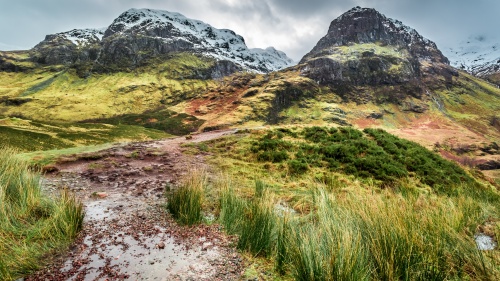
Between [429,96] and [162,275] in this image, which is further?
[429,96]

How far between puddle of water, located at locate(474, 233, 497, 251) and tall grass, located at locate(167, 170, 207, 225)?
6.34 m

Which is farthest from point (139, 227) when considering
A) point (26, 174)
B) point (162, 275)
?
point (26, 174)

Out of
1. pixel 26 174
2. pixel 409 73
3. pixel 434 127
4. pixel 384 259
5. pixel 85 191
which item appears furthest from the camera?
pixel 409 73

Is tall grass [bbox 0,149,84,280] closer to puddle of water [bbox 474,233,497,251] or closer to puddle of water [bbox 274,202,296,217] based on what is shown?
puddle of water [bbox 274,202,296,217]

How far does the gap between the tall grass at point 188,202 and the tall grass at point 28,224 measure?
2.39m

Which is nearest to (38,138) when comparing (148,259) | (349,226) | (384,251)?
(148,259)

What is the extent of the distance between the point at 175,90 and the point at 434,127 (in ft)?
412

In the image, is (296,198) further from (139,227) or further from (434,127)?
(434,127)

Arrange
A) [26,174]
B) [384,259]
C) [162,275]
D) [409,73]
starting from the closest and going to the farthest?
[384,259] < [162,275] < [26,174] < [409,73]

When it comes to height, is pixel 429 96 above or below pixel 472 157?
above

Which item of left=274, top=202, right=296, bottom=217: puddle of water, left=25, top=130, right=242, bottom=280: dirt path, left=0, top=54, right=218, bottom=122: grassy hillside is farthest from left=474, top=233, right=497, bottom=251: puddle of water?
left=0, top=54, right=218, bottom=122: grassy hillside

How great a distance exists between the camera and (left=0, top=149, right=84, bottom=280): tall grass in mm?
4770

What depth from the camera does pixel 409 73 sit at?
146125mm

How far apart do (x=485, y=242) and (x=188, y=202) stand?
23.2 ft
